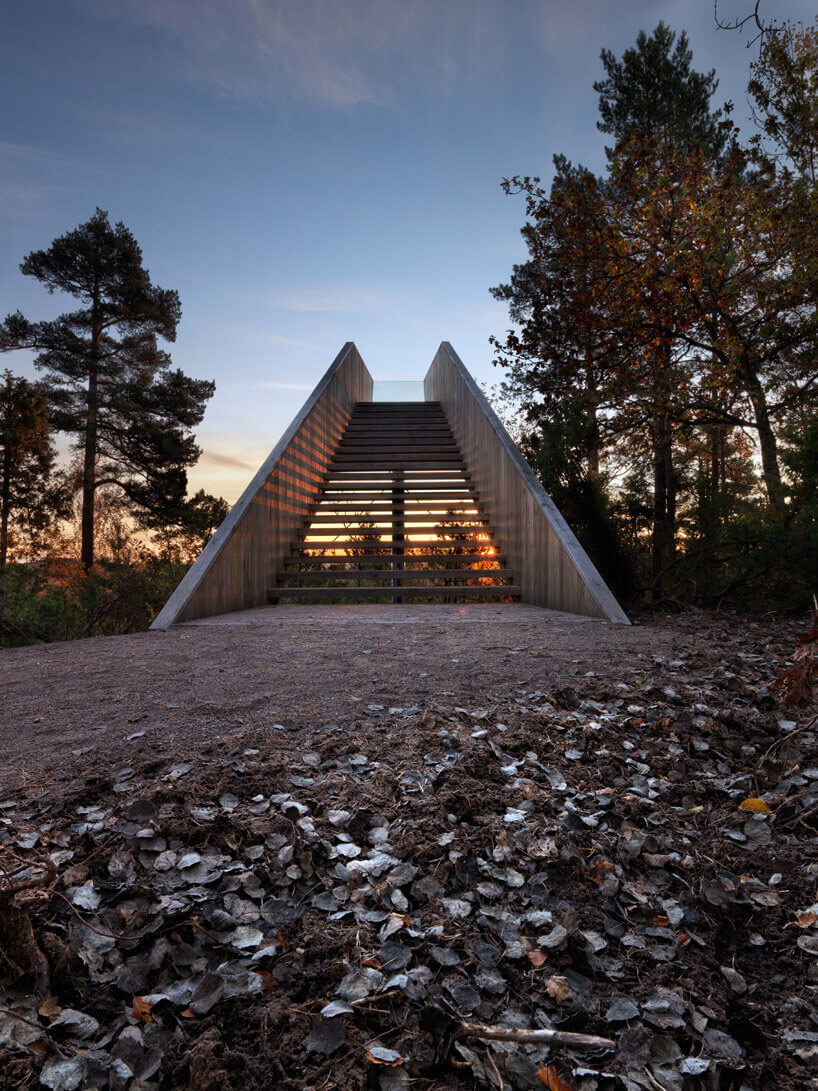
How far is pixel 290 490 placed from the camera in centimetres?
779

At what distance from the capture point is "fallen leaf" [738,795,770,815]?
2.01m

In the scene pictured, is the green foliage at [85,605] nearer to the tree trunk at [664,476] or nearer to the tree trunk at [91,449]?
the tree trunk at [91,449]

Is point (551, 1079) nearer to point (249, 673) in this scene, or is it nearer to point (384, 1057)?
point (384, 1057)

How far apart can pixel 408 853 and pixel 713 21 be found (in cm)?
371

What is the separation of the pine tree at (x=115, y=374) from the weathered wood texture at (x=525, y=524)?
942 cm

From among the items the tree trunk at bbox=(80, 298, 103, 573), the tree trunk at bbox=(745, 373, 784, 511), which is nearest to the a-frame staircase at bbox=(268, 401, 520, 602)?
the tree trunk at bbox=(745, 373, 784, 511)

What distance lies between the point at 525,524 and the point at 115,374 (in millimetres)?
13619

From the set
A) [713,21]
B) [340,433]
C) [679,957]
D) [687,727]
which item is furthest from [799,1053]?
[340,433]

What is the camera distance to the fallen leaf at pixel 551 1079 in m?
1.09

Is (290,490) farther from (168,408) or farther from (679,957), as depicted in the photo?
(168,408)

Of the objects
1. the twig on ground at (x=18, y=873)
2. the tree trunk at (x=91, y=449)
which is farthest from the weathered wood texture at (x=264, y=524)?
the tree trunk at (x=91, y=449)

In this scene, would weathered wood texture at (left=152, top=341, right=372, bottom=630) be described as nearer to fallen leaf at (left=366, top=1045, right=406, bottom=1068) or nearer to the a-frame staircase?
the a-frame staircase

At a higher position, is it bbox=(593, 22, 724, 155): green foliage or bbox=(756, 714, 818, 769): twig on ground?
bbox=(593, 22, 724, 155): green foliage

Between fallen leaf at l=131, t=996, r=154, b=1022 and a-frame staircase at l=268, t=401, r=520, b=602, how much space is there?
5.67m
